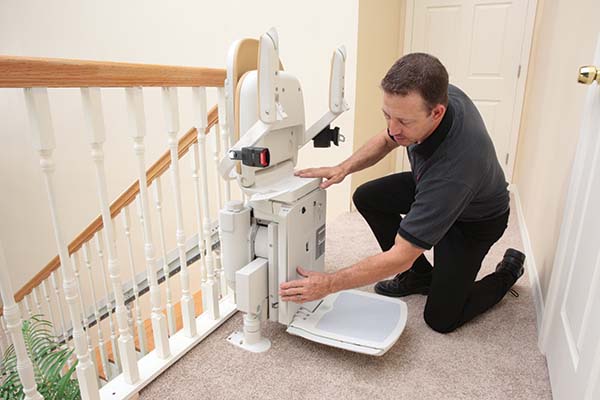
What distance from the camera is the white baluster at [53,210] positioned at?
3.00 ft

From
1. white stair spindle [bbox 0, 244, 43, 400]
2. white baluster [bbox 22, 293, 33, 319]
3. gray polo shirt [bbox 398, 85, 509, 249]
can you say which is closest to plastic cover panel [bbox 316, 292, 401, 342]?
gray polo shirt [bbox 398, 85, 509, 249]

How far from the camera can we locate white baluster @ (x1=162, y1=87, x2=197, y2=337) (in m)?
1.31

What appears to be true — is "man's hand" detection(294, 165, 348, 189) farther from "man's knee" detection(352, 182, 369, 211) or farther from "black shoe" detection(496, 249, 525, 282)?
"black shoe" detection(496, 249, 525, 282)

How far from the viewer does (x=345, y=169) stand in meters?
1.67

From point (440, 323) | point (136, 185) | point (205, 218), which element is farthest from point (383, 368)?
point (136, 185)

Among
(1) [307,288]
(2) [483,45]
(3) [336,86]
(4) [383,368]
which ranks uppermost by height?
(2) [483,45]

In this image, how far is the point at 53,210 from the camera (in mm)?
998

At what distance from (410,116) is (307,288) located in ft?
2.10

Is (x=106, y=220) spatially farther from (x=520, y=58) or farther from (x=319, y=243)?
(x=520, y=58)

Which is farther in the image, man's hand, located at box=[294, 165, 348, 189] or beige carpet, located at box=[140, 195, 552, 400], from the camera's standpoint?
man's hand, located at box=[294, 165, 348, 189]

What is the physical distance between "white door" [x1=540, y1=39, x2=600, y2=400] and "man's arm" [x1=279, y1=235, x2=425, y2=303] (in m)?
0.45

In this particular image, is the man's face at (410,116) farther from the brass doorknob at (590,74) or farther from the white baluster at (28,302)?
the white baluster at (28,302)

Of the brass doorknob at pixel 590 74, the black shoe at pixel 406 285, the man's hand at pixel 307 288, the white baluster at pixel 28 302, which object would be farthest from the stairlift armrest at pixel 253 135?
the white baluster at pixel 28 302

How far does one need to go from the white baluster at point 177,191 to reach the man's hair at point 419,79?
67 centimetres
